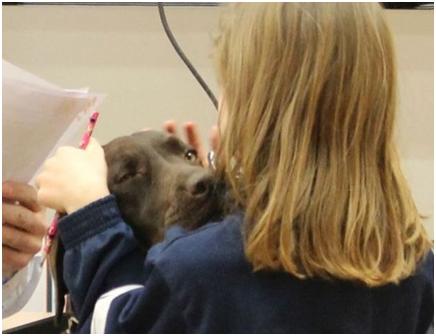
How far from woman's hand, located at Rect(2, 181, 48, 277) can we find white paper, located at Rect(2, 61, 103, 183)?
120mm

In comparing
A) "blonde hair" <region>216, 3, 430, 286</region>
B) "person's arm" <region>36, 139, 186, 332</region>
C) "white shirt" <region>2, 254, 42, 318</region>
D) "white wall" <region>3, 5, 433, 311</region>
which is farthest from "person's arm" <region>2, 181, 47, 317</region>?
"white wall" <region>3, 5, 433, 311</region>

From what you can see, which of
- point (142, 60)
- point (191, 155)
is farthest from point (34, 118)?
point (142, 60)

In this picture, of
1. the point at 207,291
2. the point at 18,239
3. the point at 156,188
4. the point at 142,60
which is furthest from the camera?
the point at 142,60

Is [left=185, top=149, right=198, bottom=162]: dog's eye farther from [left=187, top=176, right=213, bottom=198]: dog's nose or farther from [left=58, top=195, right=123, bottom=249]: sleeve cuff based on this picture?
[left=58, top=195, right=123, bottom=249]: sleeve cuff

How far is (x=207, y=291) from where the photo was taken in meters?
0.87

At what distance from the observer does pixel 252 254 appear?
0.88m

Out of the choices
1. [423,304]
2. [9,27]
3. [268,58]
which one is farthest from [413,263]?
[9,27]

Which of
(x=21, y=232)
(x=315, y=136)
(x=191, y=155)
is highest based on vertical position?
(x=315, y=136)

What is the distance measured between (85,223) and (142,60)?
993mm

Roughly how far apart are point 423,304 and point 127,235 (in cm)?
40

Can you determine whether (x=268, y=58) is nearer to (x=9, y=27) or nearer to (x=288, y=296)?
(x=288, y=296)

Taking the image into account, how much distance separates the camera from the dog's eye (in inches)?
49.6

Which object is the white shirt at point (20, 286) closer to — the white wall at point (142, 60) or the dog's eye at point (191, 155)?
the dog's eye at point (191, 155)

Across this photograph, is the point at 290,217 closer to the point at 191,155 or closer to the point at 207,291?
the point at 207,291
